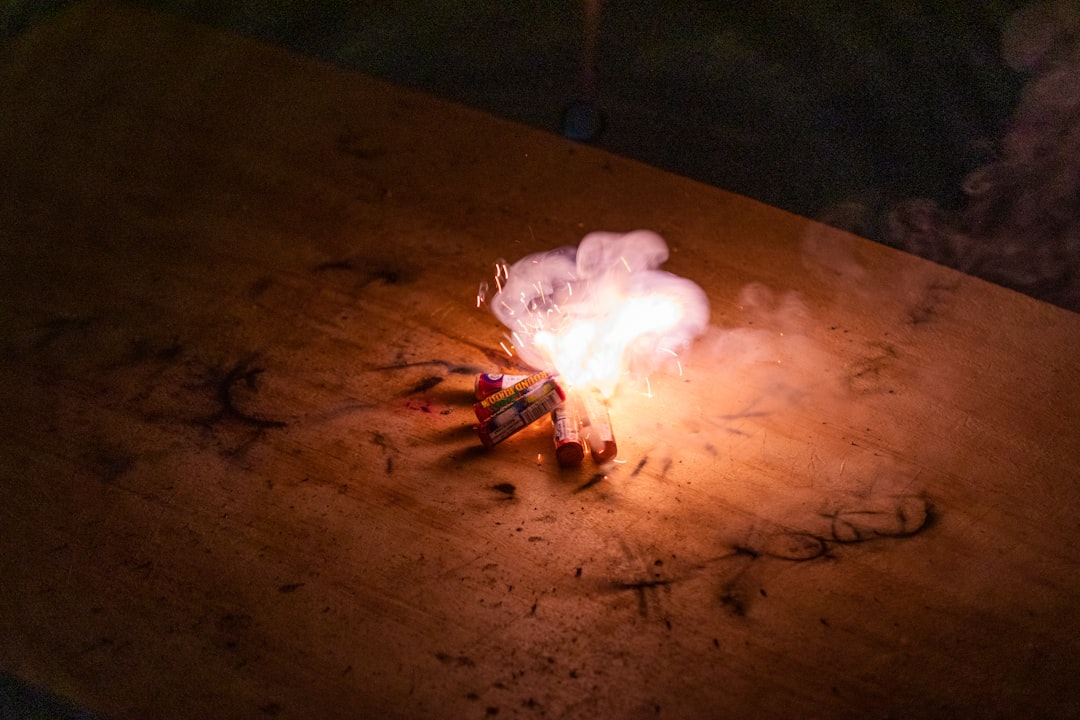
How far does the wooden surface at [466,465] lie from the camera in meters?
2.67

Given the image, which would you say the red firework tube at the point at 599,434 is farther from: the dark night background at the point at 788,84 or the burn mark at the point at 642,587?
the dark night background at the point at 788,84

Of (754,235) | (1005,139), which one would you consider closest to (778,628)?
(754,235)

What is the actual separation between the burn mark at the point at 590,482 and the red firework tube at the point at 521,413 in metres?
0.29

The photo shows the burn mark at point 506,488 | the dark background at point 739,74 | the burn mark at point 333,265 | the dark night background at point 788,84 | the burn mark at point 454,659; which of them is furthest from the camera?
the dark background at point 739,74

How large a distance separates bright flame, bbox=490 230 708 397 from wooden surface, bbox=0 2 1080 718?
114 mm

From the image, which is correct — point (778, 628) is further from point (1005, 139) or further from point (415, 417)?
point (1005, 139)

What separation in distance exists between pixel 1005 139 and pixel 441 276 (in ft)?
9.97

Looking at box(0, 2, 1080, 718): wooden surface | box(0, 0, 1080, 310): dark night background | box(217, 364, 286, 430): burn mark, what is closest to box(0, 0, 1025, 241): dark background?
box(0, 0, 1080, 310): dark night background

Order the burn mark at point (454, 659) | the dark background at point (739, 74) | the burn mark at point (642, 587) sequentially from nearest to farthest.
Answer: the burn mark at point (454, 659) → the burn mark at point (642, 587) → the dark background at point (739, 74)

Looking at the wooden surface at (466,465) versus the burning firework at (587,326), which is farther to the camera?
the burning firework at (587,326)

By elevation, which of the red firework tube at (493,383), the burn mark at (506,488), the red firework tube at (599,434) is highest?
the red firework tube at (493,383)

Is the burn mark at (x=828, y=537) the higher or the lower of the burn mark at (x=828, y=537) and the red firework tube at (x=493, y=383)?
the lower

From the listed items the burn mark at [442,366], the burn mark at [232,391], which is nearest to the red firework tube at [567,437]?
the burn mark at [442,366]

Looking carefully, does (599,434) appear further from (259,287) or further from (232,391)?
(259,287)
